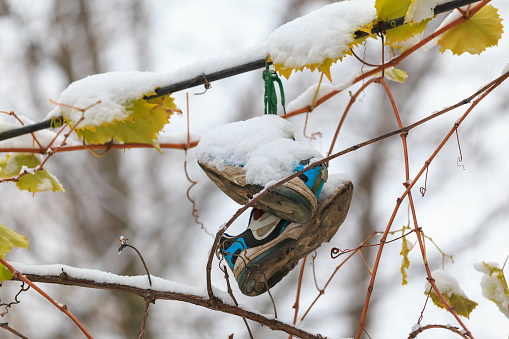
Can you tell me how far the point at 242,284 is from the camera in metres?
0.88

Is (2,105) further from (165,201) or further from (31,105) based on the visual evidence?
(165,201)

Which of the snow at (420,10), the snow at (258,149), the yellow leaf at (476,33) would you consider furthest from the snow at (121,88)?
the yellow leaf at (476,33)

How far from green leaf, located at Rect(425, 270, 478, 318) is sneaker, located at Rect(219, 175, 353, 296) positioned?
0.97ft

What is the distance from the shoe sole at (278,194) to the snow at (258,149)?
0.01 meters

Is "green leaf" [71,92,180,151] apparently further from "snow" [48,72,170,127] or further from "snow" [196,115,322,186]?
"snow" [196,115,322,186]

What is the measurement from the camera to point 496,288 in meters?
1.01

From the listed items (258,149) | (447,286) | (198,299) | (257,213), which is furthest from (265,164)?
(447,286)

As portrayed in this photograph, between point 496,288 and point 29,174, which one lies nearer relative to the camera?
point 496,288

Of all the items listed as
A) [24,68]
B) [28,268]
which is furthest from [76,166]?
[28,268]

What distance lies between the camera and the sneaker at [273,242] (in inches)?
34.4

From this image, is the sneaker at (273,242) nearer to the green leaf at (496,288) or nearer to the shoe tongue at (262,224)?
the shoe tongue at (262,224)

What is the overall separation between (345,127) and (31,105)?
268 cm

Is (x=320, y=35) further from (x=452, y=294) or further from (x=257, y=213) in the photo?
(x=452, y=294)

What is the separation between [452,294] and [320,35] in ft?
1.90
